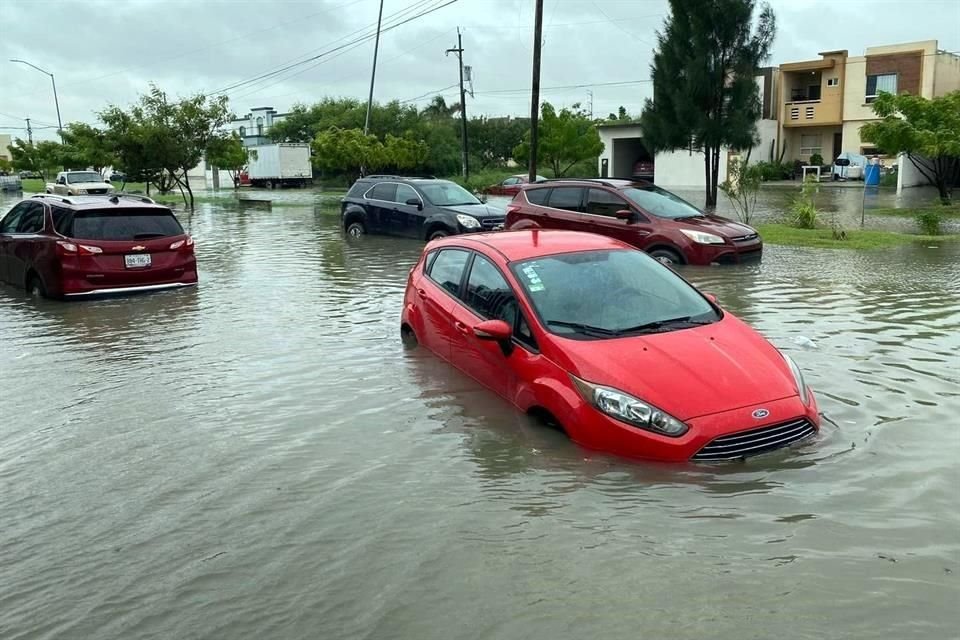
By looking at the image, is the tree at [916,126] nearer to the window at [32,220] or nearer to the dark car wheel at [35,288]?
the window at [32,220]

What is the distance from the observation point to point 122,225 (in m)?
12.1

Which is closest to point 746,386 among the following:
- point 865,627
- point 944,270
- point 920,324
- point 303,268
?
point 865,627

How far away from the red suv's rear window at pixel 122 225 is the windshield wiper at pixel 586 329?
8155 mm

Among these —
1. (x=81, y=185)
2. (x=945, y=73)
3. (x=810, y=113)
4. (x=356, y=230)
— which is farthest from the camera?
(x=810, y=113)

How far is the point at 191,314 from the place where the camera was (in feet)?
36.9

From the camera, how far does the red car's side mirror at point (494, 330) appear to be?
20.2 ft

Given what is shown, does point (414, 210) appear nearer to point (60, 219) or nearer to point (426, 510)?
point (60, 219)

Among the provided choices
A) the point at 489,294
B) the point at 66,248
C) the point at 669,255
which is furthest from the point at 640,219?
the point at 66,248

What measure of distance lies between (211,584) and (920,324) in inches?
328

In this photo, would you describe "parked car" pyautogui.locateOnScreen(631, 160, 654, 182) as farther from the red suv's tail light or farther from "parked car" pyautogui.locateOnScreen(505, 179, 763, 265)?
the red suv's tail light

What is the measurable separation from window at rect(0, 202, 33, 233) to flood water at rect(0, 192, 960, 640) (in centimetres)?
512

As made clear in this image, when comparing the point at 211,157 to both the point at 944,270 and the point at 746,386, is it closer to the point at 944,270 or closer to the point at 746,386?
the point at 944,270

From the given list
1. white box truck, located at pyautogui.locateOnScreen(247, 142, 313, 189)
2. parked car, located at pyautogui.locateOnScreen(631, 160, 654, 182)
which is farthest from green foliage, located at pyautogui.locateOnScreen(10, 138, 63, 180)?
parked car, located at pyautogui.locateOnScreen(631, 160, 654, 182)

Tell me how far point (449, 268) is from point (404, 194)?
12353 mm
